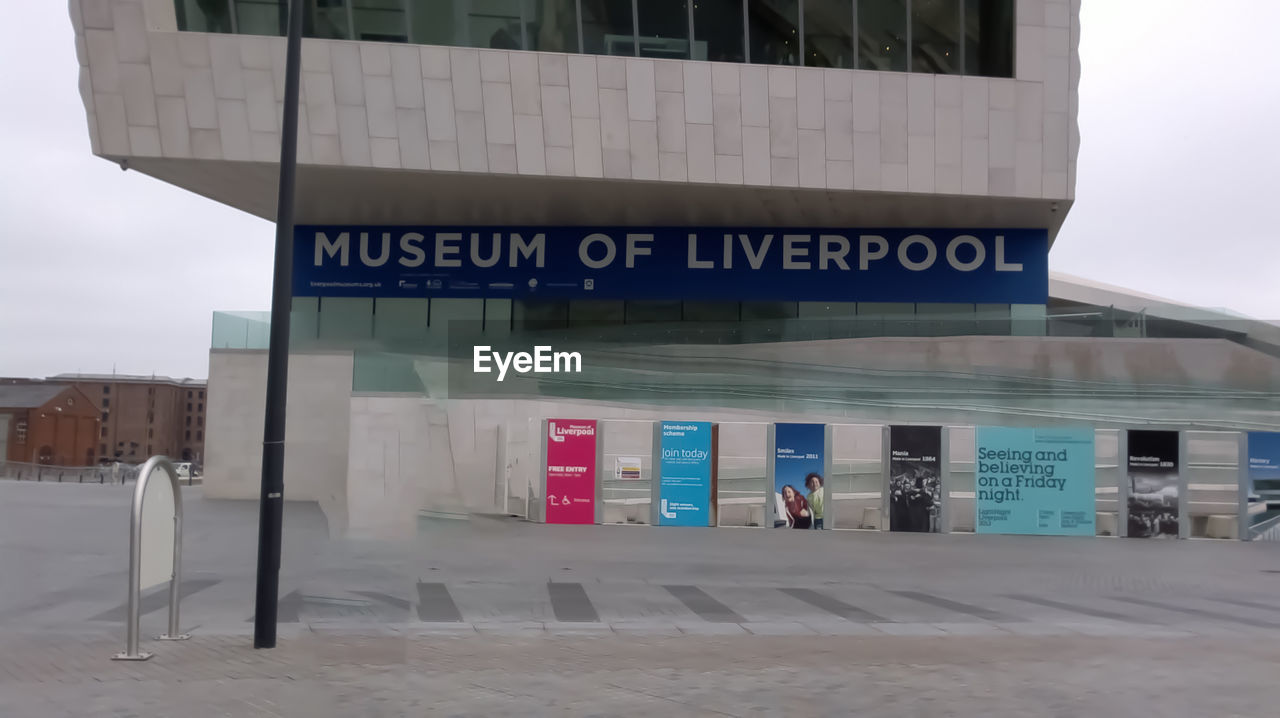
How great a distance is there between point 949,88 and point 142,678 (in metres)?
21.1

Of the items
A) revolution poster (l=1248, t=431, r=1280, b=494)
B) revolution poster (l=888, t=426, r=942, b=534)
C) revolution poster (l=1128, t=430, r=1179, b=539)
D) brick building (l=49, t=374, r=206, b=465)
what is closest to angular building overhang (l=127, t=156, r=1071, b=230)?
revolution poster (l=888, t=426, r=942, b=534)

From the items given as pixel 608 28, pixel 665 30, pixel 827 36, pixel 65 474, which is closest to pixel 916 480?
pixel 827 36

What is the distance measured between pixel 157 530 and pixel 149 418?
84309 millimetres

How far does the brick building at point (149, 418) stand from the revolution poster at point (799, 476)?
67.2 metres

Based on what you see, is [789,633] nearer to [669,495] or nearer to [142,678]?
[142,678]

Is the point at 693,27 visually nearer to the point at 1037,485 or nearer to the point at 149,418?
the point at 1037,485

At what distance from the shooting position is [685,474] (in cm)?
2216

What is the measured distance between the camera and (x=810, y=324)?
2347cm

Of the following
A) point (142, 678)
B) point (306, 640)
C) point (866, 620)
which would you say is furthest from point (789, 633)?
point (142, 678)

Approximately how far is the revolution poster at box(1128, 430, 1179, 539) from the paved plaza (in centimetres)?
152

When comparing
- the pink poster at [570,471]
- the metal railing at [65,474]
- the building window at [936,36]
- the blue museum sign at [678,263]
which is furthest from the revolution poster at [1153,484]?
the metal railing at [65,474]

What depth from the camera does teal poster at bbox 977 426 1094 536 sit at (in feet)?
71.0

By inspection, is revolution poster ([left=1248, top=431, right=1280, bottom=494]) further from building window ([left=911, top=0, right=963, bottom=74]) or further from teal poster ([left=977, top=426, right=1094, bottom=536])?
building window ([left=911, top=0, right=963, bottom=74])

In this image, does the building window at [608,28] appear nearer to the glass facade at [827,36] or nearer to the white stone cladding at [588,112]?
the white stone cladding at [588,112]
